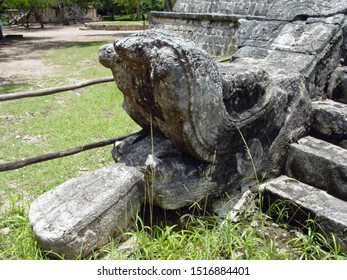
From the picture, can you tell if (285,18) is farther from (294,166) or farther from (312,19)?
(294,166)

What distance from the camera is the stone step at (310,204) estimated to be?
2.15m

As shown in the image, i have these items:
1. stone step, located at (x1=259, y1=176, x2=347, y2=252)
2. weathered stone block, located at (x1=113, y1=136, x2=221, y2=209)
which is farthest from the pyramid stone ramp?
weathered stone block, located at (x1=113, y1=136, x2=221, y2=209)

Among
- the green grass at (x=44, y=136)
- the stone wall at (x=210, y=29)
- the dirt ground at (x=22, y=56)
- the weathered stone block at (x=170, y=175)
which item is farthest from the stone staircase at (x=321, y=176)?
the dirt ground at (x=22, y=56)

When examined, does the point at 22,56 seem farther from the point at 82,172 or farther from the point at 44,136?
the point at 82,172

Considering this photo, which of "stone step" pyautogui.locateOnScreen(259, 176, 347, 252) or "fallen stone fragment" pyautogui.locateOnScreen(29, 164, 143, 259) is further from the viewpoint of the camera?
"stone step" pyautogui.locateOnScreen(259, 176, 347, 252)

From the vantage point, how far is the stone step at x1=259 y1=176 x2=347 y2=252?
2147 millimetres

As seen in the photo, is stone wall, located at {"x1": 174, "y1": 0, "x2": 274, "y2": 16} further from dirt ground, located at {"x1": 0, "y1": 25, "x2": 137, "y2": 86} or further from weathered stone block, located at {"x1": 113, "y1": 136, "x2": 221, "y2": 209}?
weathered stone block, located at {"x1": 113, "y1": 136, "x2": 221, "y2": 209}

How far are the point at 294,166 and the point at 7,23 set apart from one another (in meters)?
27.5

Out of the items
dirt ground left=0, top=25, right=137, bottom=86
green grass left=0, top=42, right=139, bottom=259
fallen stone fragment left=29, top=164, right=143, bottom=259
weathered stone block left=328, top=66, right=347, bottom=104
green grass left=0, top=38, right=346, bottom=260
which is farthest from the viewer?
dirt ground left=0, top=25, right=137, bottom=86

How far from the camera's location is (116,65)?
2391 mm

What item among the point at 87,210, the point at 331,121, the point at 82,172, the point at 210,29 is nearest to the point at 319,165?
the point at 331,121

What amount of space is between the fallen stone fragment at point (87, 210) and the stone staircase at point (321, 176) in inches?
36.8

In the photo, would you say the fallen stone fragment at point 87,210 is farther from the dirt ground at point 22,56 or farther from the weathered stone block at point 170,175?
the dirt ground at point 22,56
